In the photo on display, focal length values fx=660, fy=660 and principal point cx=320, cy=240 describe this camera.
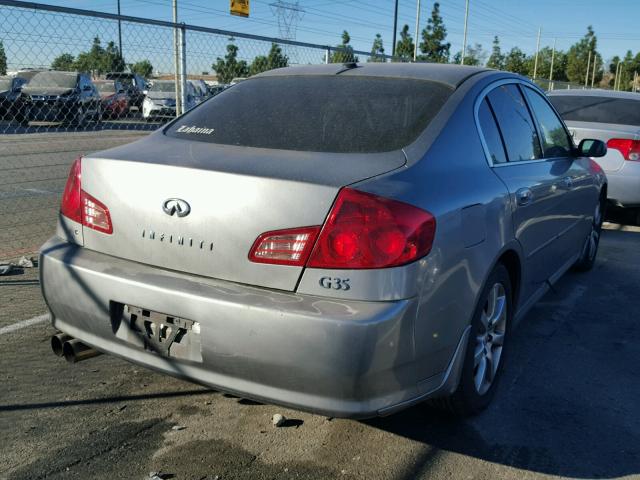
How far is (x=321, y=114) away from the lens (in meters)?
3.13

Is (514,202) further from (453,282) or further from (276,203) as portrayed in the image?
(276,203)

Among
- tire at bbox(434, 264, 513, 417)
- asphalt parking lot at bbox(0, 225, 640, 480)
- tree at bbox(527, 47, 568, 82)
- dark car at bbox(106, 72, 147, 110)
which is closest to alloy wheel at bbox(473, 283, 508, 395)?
tire at bbox(434, 264, 513, 417)

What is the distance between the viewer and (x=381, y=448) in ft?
9.43

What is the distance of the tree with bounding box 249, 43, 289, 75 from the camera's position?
8.62m

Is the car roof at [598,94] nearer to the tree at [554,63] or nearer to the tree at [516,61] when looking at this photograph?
the tree at [516,61]

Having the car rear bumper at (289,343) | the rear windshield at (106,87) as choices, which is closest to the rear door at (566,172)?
the car rear bumper at (289,343)

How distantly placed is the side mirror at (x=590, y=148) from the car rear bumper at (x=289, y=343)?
9.27 ft

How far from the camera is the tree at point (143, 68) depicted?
7334 mm

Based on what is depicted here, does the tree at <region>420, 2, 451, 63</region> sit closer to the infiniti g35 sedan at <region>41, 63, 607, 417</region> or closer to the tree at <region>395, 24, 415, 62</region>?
the tree at <region>395, 24, 415, 62</region>

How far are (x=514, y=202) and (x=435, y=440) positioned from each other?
121cm

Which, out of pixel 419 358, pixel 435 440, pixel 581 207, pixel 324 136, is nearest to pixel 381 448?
pixel 435 440

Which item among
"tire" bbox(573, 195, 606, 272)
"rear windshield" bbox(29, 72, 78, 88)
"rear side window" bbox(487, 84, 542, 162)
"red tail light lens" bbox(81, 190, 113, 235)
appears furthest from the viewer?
"rear windshield" bbox(29, 72, 78, 88)

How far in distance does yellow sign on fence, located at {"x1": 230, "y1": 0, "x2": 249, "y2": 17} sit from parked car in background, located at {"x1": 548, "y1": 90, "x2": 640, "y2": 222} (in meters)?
10.7

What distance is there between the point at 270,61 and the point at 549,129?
5.46 m
